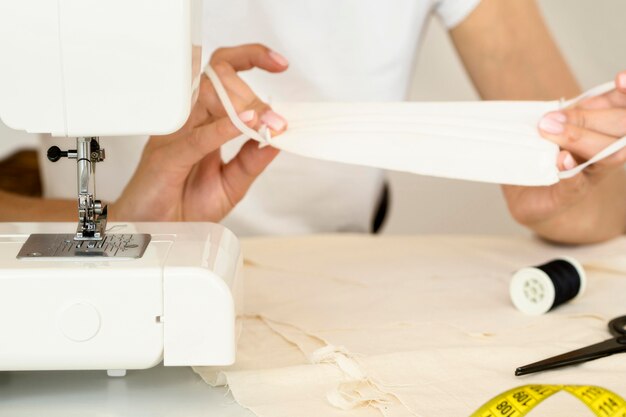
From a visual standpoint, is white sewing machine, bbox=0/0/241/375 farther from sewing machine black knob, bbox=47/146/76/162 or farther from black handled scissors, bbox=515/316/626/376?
black handled scissors, bbox=515/316/626/376

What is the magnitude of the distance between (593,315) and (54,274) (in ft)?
2.64

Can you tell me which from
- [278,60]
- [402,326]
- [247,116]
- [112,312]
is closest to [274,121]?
[247,116]

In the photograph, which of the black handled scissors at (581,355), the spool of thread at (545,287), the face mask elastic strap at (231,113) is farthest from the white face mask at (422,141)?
the black handled scissors at (581,355)

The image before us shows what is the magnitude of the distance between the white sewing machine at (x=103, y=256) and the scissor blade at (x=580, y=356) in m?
0.39

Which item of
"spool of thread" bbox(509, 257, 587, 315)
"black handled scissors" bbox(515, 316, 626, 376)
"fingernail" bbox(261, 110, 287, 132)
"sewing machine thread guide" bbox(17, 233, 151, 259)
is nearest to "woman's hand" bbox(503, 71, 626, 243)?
"spool of thread" bbox(509, 257, 587, 315)

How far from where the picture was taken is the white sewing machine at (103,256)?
42.8 inches

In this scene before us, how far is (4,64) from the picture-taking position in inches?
43.2

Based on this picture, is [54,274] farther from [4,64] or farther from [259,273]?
[259,273]

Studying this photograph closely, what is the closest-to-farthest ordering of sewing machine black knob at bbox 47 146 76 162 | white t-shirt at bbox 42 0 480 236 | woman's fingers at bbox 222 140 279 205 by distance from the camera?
sewing machine black knob at bbox 47 146 76 162 < woman's fingers at bbox 222 140 279 205 < white t-shirt at bbox 42 0 480 236

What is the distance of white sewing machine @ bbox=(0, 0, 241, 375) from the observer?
42.8 inches

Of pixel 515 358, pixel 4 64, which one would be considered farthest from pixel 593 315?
pixel 4 64

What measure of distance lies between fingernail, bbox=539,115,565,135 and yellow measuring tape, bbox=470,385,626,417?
0.56 m

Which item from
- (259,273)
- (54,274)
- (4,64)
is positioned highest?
(4,64)

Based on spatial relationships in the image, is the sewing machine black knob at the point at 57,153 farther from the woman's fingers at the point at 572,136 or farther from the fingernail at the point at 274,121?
the woman's fingers at the point at 572,136
